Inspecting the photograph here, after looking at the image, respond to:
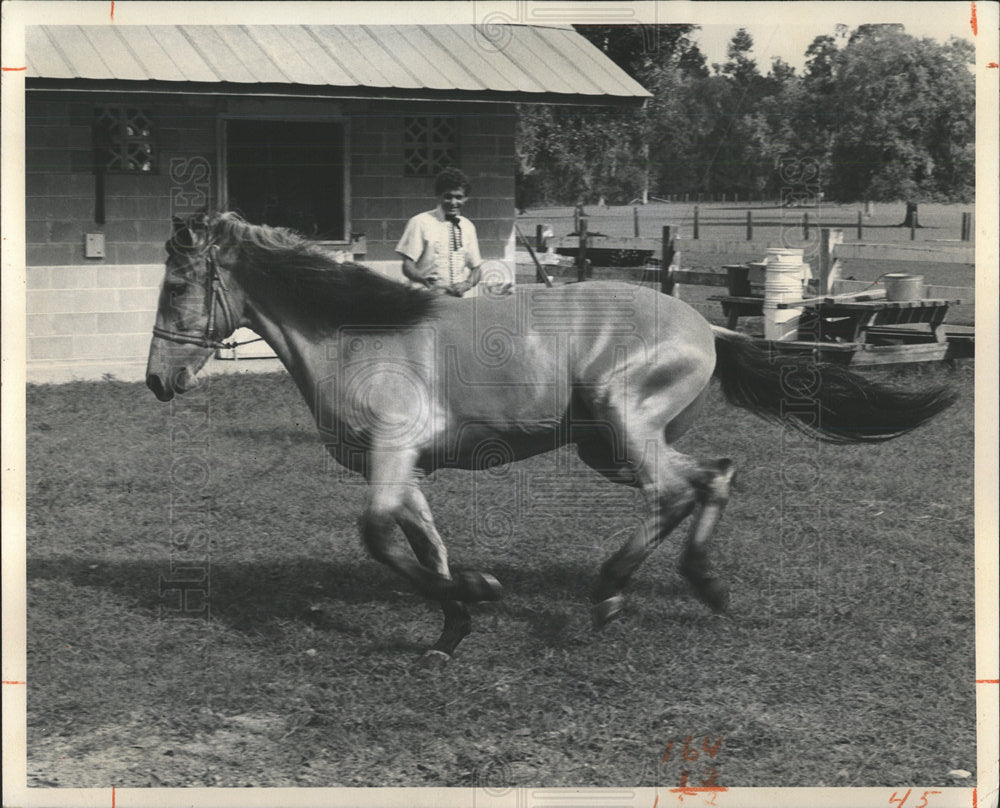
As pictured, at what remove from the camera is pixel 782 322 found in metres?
11.0

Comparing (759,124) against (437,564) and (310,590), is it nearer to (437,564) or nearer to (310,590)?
(310,590)

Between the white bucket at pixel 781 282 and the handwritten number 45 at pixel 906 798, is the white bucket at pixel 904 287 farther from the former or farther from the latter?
the handwritten number 45 at pixel 906 798

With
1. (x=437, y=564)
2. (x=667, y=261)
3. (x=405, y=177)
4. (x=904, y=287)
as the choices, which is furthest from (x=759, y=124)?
(x=437, y=564)

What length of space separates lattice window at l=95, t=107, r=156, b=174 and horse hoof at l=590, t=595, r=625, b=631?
262 inches

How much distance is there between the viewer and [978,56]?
Result: 4.48m

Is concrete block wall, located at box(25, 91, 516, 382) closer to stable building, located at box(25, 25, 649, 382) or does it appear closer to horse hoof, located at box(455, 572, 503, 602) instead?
stable building, located at box(25, 25, 649, 382)

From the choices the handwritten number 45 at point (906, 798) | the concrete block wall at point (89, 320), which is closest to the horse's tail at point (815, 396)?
the handwritten number 45 at point (906, 798)

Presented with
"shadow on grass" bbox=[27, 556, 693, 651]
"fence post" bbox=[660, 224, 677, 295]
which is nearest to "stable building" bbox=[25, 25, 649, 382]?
"fence post" bbox=[660, 224, 677, 295]

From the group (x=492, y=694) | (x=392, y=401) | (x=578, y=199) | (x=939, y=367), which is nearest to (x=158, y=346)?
(x=392, y=401)

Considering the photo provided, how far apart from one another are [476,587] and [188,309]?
157cm

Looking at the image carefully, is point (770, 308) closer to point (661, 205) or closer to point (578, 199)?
point (578, 199)

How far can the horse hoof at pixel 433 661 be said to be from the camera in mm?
4852

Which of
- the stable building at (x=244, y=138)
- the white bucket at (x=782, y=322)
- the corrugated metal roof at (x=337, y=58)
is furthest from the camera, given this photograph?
the white bucket at (x=782, y=322)

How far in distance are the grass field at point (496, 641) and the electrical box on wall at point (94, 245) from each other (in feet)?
9.80
